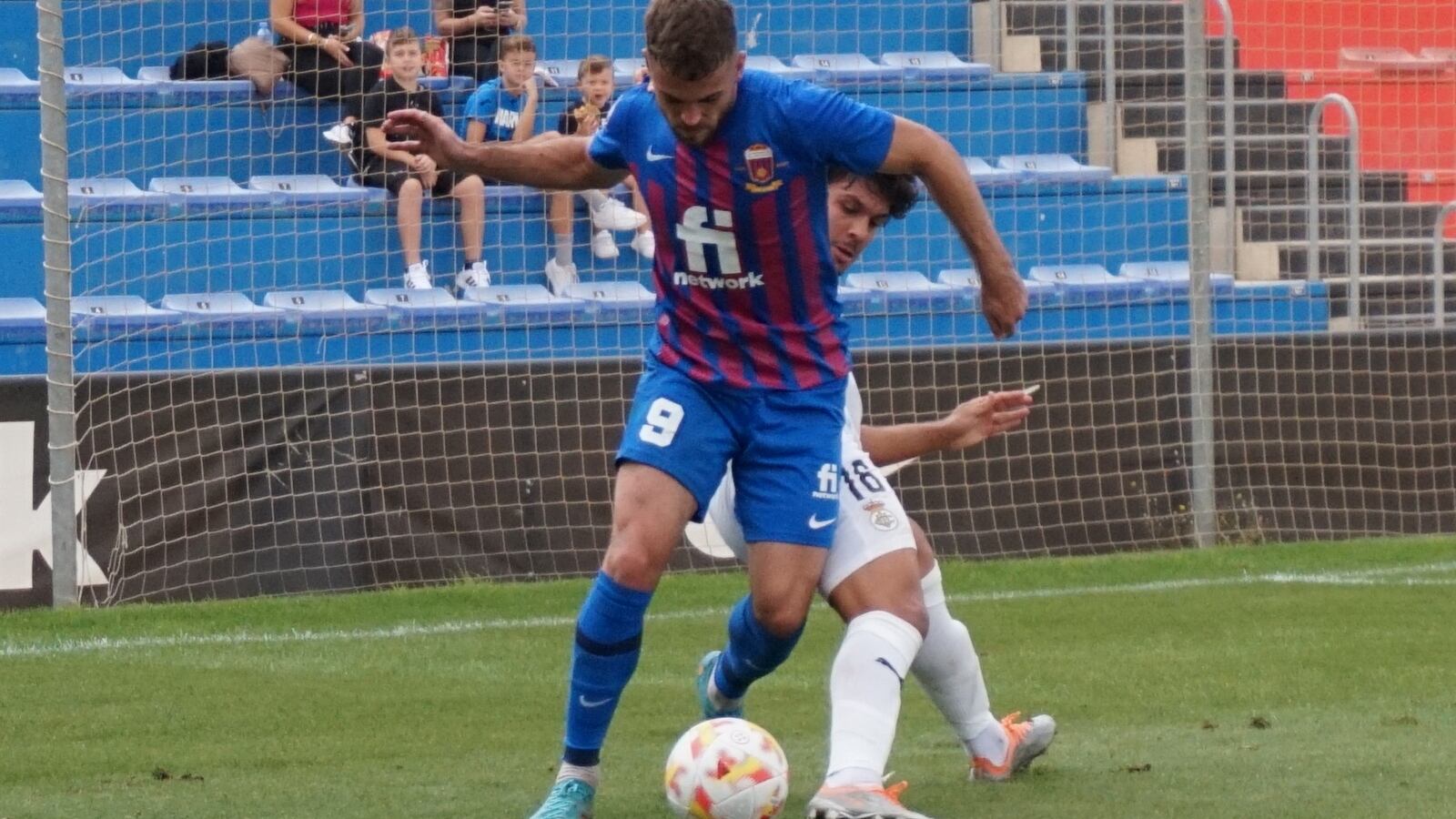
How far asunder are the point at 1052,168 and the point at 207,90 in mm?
4447

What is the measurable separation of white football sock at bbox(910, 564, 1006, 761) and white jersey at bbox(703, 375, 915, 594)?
8.2 inches

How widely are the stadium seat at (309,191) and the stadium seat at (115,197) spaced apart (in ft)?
1.66

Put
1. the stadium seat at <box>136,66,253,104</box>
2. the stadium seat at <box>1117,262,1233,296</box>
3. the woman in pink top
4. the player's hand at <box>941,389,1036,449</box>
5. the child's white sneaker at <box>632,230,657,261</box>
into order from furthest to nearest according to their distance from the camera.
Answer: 1. the stadium seat at <box>1117,262,1233,296</box>
2. the child's white sneaker at <box>632,230,657,261</box>
3. the stadium seat at <box>136,66,253,104</box>
4. the woman in pink top
5. the player's hand at <box>941,389,1036,449</box>

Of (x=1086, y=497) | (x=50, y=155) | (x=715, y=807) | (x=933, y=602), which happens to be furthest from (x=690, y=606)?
(x=715, y=807)

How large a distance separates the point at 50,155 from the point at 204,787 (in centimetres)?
422

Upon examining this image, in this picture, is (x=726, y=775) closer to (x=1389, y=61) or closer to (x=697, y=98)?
(x=697, y=98)

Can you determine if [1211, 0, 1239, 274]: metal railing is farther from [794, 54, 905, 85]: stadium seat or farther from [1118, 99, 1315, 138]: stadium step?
[794, 54, 905, 85]: stadium seat

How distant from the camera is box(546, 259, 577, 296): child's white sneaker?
10.5m

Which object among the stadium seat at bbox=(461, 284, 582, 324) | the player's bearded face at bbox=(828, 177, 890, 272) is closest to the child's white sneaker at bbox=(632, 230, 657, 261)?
the stadium seat at bbox=(461, 284, 582, 324)

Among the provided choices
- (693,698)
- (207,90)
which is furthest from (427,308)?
(693,698)

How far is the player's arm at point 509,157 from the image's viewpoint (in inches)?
180

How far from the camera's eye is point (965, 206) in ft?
13.7

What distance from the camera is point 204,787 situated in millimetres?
4828

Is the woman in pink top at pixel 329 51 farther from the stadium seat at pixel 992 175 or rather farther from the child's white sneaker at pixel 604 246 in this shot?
the stadium seat at pixel 992 175
